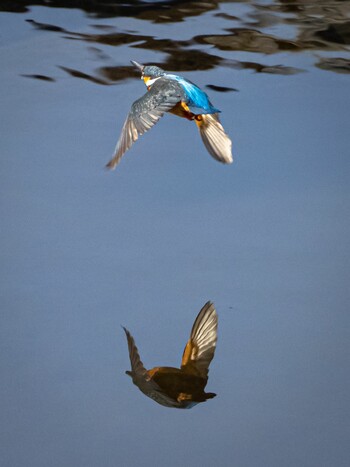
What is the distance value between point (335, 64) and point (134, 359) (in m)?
1.34

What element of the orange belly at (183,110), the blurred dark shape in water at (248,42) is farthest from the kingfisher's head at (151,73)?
the blurred dark shape in water at (248,42)

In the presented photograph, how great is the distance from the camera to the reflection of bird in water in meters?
1.60

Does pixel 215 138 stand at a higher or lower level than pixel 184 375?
higher

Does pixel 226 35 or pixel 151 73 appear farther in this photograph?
pixel 226 35

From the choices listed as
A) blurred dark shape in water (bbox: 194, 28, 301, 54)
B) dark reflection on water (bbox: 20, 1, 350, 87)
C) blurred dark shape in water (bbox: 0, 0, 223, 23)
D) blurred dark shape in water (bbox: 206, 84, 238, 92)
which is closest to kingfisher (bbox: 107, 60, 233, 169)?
blurred dark shape in water (bbox: 206, 84, 238, 92)

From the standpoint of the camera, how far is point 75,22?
294 cm

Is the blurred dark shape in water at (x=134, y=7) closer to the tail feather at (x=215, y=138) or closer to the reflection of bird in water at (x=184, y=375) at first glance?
the tail feather at (x=215, y=138)

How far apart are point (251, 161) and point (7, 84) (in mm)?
758

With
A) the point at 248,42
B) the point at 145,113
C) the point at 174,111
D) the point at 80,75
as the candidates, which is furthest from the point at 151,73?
the point at 248,42

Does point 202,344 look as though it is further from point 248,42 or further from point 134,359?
point 248,42

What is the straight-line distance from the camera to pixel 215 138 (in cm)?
210

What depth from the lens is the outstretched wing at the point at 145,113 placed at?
1931 millimetres

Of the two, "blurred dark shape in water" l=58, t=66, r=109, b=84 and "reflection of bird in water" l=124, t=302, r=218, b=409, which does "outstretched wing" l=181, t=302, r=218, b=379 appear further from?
"blurred dark shape in water" l=58, t=66, r=109, b=84

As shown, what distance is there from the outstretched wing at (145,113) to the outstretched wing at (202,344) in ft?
1.25
